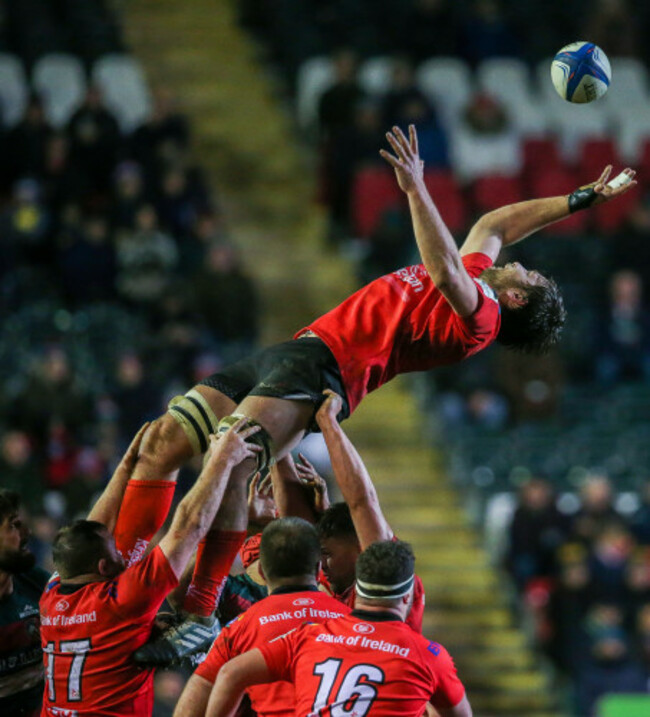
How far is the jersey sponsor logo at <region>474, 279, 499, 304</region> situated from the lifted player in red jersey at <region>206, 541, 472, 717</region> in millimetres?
1241

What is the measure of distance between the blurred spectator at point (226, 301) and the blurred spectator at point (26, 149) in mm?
1886

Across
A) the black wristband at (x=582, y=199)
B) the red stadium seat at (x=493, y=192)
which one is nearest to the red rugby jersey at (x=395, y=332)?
the black wristband at (x=582, y=199)

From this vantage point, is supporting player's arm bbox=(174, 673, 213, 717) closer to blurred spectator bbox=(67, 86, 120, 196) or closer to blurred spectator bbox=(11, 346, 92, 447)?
blurred spectator bbox=(11, 346, 92, 447)

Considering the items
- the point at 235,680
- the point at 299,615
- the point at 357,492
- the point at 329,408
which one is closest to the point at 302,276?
the point at 329,408

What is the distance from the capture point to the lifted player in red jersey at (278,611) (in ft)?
18.9

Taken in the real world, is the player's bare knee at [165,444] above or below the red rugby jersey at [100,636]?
above

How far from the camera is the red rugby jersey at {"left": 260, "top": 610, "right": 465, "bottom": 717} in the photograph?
18.0ft

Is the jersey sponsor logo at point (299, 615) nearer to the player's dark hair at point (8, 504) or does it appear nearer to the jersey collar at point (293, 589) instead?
the jersey collar at point (293, 589)

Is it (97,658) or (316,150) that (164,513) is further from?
(316,150)

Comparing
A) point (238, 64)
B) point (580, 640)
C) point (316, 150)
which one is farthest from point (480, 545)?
point (238, 64)

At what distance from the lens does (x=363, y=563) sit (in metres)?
5.45

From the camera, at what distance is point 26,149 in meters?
14.2

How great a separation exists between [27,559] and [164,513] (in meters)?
Answer: 0.61

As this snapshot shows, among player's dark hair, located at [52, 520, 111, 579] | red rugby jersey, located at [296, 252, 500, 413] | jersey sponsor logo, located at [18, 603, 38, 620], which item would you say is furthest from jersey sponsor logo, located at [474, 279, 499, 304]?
jersey sponsor logo, located at [18, 603, 38, 620]
